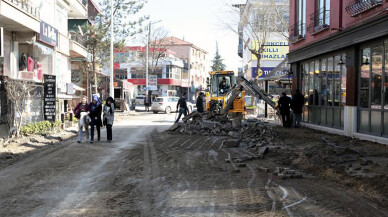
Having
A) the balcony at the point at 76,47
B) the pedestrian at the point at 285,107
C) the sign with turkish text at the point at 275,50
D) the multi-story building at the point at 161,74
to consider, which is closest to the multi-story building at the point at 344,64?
the pedestrian at the point at 285,107

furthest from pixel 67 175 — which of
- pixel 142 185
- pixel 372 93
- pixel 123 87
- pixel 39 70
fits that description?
pixel 123 87

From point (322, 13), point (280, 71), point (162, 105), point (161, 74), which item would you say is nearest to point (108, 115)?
point (322, 13)

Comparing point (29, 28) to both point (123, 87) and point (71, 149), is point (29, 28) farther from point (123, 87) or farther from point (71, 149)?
point (123, 87)

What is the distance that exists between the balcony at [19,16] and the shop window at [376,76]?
13413 mm

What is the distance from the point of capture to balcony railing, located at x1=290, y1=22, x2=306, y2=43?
2014 centimetres

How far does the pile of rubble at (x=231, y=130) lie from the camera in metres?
13.5

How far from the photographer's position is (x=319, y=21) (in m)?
17.7

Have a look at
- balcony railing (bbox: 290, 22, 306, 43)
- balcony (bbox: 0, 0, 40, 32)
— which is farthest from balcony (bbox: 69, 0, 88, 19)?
balcony railing (bbox: 290, 22, 306, 43)

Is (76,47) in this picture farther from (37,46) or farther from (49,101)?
(49,101)

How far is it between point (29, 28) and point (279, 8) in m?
25.0

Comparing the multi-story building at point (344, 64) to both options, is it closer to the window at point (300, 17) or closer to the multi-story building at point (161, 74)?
the window at point (300, 17)

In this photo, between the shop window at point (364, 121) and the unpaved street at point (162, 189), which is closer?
the unpaved street at point (162, 189)

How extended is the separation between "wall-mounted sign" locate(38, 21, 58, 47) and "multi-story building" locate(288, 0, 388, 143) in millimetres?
12855

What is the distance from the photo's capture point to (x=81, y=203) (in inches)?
230
